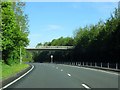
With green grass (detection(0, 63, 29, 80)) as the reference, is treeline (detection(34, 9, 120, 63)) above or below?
above

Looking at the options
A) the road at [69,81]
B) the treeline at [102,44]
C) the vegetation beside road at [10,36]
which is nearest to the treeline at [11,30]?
the vegetation beside road at [10,36]

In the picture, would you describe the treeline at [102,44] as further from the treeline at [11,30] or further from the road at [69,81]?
the road at [69,81]

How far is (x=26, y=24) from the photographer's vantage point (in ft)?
222

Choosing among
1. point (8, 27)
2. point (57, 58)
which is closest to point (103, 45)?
point (8, 27)

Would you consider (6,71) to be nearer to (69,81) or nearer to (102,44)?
(69,81)

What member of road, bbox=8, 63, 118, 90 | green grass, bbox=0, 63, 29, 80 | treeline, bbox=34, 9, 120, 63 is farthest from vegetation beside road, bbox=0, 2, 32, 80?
treeline, bbox=34, 9, 120, 63

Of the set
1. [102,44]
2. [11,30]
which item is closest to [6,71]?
[11,30]

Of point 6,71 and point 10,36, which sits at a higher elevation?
point 10,36

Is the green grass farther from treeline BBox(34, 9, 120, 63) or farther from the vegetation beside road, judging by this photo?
treeline BBox(34, 9, 120, 63)

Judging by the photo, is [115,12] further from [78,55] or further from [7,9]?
[7,9]

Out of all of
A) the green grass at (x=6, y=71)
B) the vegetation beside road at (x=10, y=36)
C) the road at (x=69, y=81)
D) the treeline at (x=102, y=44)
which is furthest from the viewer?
the treeline at (x=102, y=44)

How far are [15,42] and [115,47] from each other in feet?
95.2

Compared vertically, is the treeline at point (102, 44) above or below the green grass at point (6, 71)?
above

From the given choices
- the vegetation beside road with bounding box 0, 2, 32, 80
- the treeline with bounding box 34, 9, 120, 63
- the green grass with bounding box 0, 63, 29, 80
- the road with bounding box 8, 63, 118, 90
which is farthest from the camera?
the treeline with bounding box 34, 9, 120, 63
